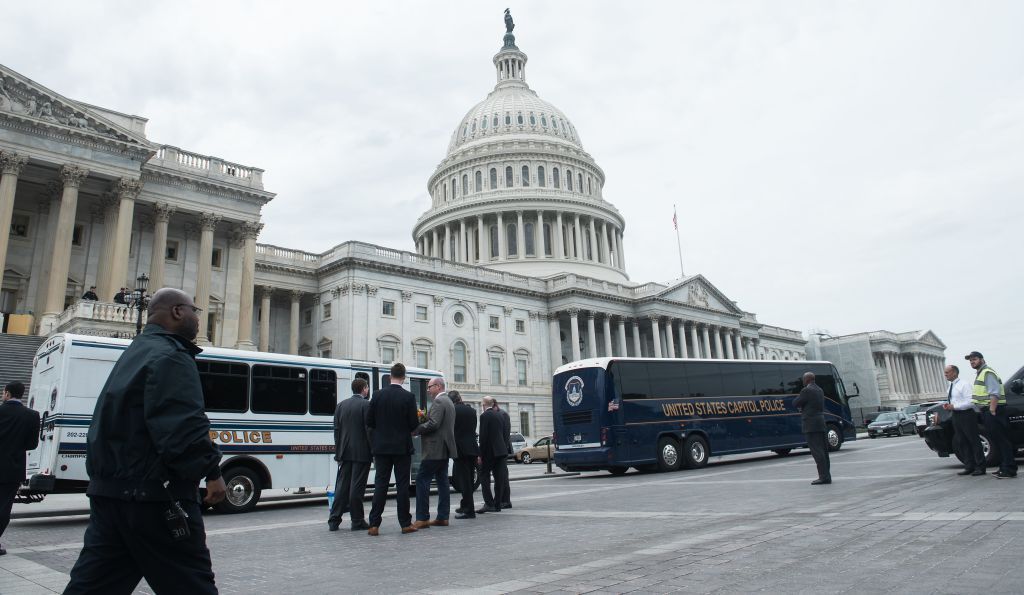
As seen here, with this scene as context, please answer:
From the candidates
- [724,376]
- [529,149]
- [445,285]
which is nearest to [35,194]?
[445,285]

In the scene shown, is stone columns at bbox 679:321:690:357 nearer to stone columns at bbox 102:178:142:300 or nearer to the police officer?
stone columns at bbox 102:178:142:300

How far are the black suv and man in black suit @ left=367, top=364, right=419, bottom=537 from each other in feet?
37.1

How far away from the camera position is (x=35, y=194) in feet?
116

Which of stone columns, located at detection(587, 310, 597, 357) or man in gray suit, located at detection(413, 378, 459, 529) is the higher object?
stone columns, located at detection(587, 310, 597, 357)

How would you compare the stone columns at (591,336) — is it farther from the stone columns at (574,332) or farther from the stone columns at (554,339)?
→ the stone columns at (554,339)

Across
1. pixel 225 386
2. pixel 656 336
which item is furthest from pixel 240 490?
pixel 656 336

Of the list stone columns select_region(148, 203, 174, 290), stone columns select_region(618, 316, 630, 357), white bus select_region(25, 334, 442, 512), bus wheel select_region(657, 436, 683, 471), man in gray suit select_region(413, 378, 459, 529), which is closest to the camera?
man in gray suit select_region(413, 378, 459, 529)

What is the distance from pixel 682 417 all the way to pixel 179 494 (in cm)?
2115

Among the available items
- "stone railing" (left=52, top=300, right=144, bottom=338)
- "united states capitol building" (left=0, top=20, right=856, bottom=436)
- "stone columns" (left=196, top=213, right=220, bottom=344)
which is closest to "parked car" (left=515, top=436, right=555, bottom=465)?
"united states capitol building" (left=0, top=20, right=856, bottom=436)

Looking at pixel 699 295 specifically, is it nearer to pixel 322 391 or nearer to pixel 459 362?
pixel 459 362

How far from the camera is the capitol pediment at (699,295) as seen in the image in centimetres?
7275

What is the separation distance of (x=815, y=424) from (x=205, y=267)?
33544 mm

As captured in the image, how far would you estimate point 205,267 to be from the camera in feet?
124

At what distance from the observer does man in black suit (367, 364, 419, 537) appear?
9844 mm
